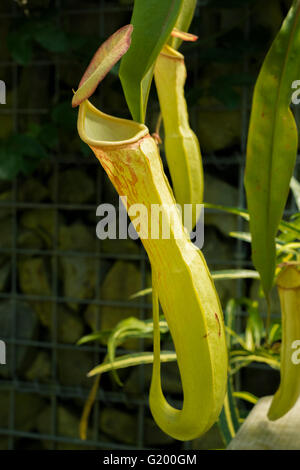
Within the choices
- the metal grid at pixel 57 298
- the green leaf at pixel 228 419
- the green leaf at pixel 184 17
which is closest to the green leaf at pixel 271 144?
the green leaf at pixel 184 17

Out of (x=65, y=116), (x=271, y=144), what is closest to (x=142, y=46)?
(x=271, y=144)

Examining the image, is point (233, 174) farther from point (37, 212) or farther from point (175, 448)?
point (175, 448)

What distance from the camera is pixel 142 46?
0.31m

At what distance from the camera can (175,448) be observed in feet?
4.28

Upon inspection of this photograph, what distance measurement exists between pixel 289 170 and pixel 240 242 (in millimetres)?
819

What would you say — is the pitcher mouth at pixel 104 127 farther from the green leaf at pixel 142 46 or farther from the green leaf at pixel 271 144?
the green leaf at pixel 271 144

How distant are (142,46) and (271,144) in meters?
0.15

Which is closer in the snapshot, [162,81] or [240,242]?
[162,81]

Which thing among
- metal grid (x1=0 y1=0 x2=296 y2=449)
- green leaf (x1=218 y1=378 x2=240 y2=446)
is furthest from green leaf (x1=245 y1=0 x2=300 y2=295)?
metal grid (x1=0 y1=0 x2=296 y2=449)

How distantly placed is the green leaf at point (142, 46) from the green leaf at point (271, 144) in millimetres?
116

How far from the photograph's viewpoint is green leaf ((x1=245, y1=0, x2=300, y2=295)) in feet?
1.30

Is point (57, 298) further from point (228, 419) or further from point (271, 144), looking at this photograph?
point (271, 144)

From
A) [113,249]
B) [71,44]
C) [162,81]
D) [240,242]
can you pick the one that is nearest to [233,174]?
[240,242]

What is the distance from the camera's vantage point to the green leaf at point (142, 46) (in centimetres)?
31
